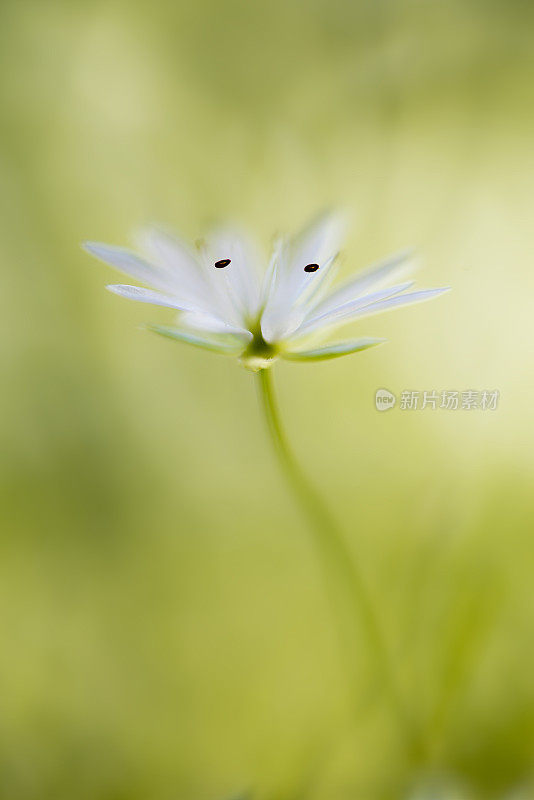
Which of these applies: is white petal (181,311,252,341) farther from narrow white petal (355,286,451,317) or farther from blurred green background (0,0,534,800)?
narrow white petal (355,286,451,317)

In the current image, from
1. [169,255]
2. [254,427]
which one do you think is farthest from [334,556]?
[169,255]

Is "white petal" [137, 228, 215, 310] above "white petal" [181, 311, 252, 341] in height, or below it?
above

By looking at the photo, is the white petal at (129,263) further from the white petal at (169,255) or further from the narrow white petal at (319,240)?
the narrow white petal at (319,240)

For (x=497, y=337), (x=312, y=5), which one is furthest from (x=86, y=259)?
(x=497, y=337)

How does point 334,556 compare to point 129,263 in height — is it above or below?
below

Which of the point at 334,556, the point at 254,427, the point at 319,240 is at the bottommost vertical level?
the point at 334,556

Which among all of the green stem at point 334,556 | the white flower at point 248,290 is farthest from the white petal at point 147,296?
the green stem at point 334,556

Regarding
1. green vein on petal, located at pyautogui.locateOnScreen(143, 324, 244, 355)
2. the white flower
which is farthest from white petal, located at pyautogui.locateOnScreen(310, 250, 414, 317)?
green vein on petal, located at pyautogui.locateOnScreen(143, 324, 244, 355)

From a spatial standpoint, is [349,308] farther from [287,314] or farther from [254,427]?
[254,427]
